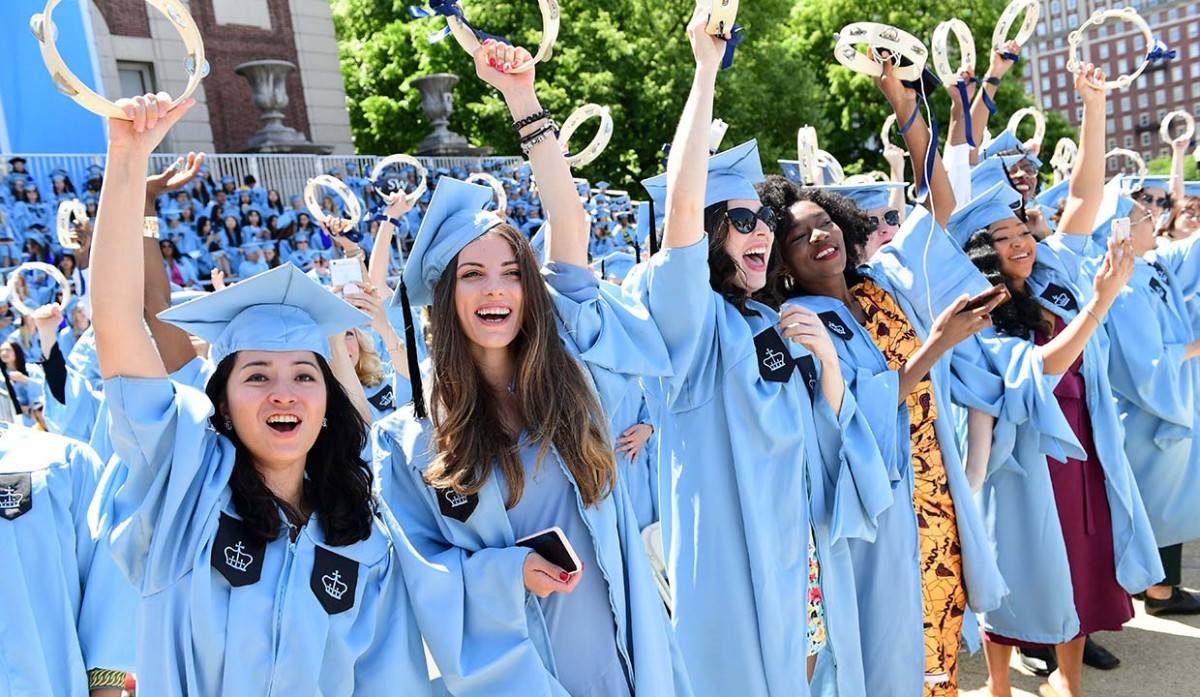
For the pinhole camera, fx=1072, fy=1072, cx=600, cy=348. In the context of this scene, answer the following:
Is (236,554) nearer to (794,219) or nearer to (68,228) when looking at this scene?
(794,219)

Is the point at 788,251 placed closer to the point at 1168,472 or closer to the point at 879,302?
the point at 879,302

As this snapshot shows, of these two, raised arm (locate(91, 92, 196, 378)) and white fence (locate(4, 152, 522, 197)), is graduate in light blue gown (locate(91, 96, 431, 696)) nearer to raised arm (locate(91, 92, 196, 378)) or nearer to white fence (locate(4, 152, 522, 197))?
raised arm (locate(91, 92, 196, 378))

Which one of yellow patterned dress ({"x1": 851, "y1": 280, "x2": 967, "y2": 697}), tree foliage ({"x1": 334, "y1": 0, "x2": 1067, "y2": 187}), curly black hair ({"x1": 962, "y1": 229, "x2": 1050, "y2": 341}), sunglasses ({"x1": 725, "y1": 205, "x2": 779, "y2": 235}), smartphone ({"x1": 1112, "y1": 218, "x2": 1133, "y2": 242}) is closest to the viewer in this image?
sunglasses ({"x1": 725, "y1": 205, "x2": 779, "y2": 235})

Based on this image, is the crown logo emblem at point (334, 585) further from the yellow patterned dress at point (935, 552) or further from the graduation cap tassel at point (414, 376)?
the yellow patterned dress at point (935, 552)

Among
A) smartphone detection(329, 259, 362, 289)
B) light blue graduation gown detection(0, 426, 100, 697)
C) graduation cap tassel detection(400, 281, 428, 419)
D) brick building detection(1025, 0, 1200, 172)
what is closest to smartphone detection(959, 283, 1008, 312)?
graduation cap tassel detection(400, 281, 428, 419)

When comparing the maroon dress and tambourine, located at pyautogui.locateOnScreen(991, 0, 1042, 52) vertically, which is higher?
tambourine, located at pyautogui.locateOnScreen(991, 0, 1042, 52)

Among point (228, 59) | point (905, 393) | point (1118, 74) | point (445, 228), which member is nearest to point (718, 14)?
point (445, 228)

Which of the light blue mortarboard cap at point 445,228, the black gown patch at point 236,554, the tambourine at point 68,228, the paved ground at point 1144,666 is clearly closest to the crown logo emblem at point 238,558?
the black gown patch at point 236,554

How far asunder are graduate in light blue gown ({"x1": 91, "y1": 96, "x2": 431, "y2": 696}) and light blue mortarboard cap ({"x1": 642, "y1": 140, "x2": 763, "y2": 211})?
3.74 feet

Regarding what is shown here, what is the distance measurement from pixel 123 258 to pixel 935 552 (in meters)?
2.62

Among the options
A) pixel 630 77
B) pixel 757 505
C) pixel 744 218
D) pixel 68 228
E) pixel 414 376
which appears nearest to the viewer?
pixel 414 376

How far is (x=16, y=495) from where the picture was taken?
2.79 metres

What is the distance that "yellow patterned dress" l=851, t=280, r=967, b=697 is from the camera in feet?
11.6

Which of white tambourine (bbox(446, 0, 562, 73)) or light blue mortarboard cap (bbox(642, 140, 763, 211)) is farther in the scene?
light blue mortarboard cap (bbox(642, 140, 763, 211))
